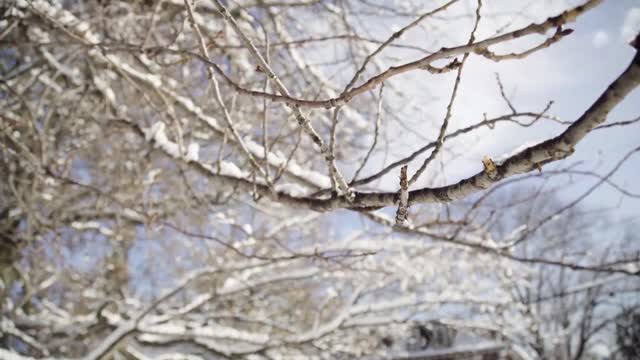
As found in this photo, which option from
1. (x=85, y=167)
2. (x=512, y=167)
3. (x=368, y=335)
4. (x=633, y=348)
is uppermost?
(x=85, y=167)

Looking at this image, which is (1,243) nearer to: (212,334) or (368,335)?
(212,334)

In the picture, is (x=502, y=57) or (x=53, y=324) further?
(x=53, y=324)

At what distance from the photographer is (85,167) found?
628cm

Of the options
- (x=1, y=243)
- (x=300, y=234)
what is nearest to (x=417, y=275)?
(x=300, y=234)

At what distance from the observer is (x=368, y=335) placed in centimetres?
763

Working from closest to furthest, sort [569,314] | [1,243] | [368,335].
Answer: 1. [1,243]
2. [368,335]
3. [569,314]

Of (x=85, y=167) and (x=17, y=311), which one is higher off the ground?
(x=85, y=167)

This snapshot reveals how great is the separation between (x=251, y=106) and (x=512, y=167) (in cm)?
322

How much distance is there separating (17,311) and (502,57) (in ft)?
19.2

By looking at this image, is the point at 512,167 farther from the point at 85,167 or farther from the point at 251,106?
the point at 85,167

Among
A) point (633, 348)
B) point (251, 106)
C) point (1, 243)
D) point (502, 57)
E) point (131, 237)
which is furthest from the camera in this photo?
point (633, 348)

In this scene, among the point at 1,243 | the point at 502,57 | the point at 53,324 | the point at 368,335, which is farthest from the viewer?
the point at 368,335

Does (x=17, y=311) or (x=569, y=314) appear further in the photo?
(x=569, y=314)

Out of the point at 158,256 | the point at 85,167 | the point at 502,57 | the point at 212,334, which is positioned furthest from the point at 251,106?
the point at 158,256
